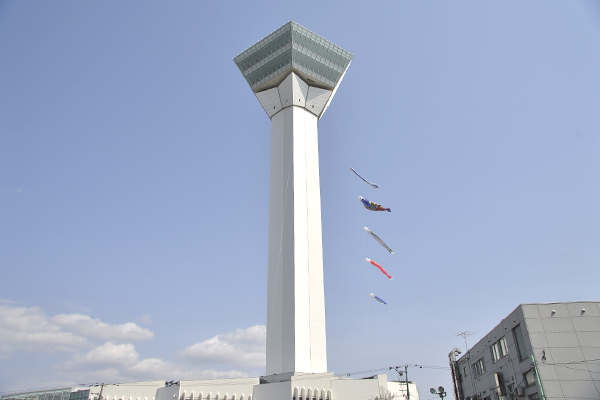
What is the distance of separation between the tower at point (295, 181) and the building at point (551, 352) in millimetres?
26674

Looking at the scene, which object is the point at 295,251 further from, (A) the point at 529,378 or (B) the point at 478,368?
(A) the point at 529,378

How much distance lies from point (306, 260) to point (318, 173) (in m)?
17.0

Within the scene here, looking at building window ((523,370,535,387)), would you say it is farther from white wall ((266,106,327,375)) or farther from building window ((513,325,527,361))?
white wall ((266,106,327,375))

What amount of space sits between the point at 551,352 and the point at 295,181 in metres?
43.2

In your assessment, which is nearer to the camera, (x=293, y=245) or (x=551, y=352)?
(x=551, y=352)

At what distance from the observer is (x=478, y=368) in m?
52.4

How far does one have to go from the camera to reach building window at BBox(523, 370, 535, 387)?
3633cm

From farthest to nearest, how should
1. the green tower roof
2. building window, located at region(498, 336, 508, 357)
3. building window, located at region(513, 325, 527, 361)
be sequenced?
1. the green tower roof
2. building window, located at region(498, 336, 508, 357)
3. building window, located at region(513, 325, 527, 361)

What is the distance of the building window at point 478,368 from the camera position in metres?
50.8

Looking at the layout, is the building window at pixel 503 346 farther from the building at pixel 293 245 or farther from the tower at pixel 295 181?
the tower at pixel 295 181

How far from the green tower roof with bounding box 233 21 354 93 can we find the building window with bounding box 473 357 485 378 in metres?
54.3

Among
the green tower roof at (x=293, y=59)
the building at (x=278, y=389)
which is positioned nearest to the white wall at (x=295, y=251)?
the building at (x=278, y=389)

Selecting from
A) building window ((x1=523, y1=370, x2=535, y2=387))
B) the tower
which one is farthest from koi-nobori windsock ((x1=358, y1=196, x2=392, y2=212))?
building window ((x1=523, y1=370, x2=535, y2=387))

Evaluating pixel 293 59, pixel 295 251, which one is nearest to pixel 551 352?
pixel 295 251
